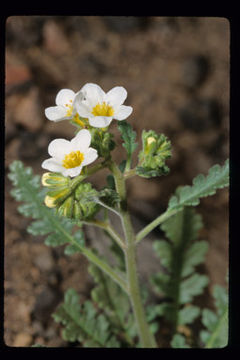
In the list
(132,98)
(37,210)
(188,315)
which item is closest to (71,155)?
(37,210)

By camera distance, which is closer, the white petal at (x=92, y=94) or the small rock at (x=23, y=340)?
the white petal at (x=92, y=94)

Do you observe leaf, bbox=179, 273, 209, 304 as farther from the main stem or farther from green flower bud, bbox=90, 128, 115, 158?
green flower bud, bbox=90, 128, 115, 158

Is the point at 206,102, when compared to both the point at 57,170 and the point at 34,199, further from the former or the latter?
the point at 57,170

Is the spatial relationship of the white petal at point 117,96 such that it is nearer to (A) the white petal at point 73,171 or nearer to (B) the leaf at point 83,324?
(A) the white petal at point 73,171

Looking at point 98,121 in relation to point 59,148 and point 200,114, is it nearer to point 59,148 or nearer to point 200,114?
point 59,148

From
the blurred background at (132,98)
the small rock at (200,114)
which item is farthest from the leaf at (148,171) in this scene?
the small rock at (200,114)

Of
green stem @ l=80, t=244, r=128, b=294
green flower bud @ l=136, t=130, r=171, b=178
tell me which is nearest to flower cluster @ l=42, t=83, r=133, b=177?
green flower bud @ l=136, t=130, r=171, b=178
